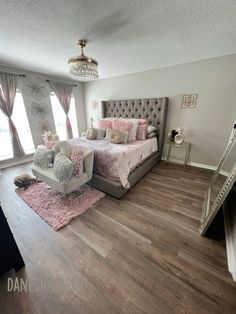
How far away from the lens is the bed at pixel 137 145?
213cm

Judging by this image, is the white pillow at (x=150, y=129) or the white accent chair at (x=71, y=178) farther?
the white pillow at (x=150, y=129)

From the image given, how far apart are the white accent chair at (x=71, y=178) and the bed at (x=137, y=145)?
0.19 meters

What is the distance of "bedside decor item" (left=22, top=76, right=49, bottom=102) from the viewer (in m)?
3.40

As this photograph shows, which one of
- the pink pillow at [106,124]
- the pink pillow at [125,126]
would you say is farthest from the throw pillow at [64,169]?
the pink pillow at [106,124]

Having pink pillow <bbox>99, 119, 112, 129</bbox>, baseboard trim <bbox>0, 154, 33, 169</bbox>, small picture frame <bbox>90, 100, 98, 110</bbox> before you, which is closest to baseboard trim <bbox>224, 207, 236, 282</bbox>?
pink pillow <bbox>99, 119, 112, 129</bbox>

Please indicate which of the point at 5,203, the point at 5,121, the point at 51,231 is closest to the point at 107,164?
the point at 51,231

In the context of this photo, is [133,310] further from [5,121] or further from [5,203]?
[5,121]

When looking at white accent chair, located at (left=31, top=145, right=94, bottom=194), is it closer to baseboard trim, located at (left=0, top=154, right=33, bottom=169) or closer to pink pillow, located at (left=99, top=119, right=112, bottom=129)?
pink pillow, located at (left=99, top=119, right=112, bottom=129)

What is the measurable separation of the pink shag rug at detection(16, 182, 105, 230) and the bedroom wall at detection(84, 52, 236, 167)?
8.20 ft

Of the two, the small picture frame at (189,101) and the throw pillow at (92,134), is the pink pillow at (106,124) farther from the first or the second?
the small picture frame at (189,101)

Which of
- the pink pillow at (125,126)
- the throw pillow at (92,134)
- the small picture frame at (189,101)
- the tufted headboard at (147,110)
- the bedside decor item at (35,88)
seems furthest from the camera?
the bedside decor item at (35,88)

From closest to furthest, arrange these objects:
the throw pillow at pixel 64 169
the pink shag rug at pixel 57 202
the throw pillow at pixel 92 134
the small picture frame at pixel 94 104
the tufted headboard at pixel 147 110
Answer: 1. the pink shag rug at pixel 57 202
2. the throw pillow at pixel 64 169
3. the throw pillow at pixel 92 134
4. the tufted headboard at pixel 147 110
5. the small picture frame at pixel 94 104

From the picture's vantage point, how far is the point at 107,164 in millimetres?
2127

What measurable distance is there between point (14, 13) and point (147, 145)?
258 cm
